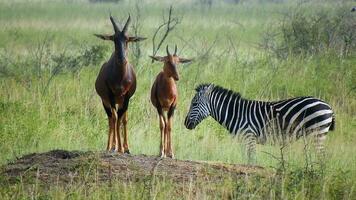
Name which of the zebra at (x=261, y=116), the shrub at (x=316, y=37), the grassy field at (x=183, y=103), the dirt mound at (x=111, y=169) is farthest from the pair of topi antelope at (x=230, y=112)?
the shrub at (x=316, y=37)

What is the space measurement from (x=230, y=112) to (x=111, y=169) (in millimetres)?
3999

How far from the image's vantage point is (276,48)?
21812mm

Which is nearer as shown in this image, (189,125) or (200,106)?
(189,125)

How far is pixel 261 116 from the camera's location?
12.2 metres

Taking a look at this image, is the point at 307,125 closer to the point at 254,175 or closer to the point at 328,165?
the point at 328,165

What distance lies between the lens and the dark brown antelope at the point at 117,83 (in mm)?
8930

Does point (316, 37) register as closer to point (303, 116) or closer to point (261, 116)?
point (261, 116)

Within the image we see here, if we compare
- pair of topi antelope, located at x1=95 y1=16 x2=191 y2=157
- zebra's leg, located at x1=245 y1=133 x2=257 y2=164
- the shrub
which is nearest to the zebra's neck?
zebra's leg, located at x1=245 y1=133 x2=257 y2=164

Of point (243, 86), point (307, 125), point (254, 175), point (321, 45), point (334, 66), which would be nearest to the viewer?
point (254, 175)

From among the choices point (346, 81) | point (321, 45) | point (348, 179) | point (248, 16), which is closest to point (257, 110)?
point (348, 179)

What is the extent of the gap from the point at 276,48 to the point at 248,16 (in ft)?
52.1

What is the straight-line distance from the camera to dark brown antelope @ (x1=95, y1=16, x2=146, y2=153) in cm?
893

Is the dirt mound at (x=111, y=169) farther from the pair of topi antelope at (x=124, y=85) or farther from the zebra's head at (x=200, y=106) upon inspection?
the zebra's head at (x=200, y=106)

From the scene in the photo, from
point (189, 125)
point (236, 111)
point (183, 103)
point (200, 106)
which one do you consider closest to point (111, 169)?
point (189, 125)
